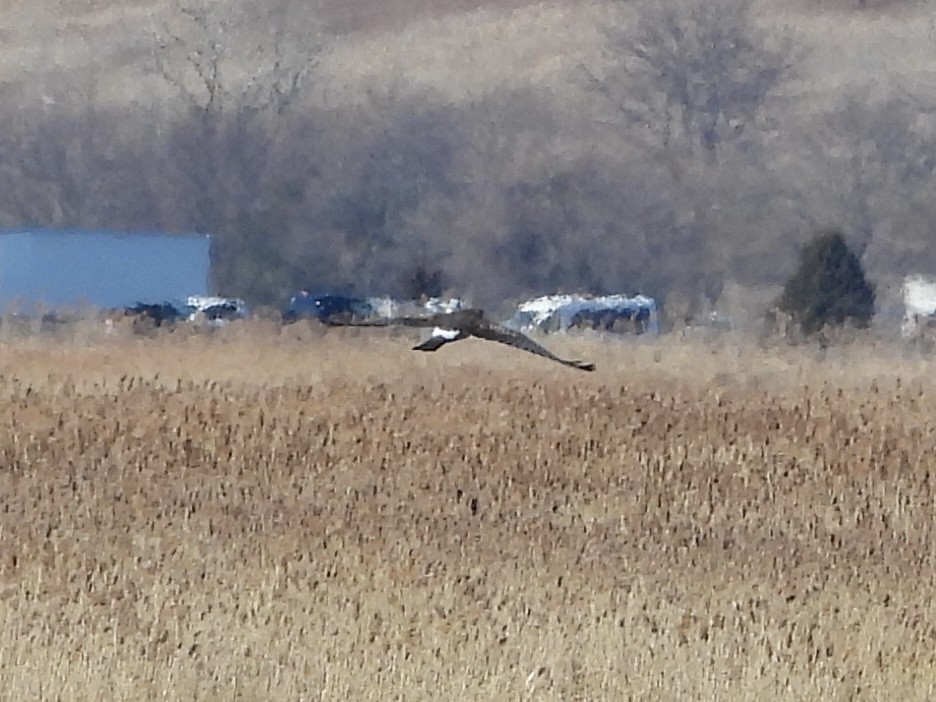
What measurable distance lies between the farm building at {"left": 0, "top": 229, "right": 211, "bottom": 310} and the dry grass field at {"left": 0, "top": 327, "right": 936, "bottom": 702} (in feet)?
63.7

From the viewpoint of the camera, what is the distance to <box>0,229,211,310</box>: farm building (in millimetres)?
31641

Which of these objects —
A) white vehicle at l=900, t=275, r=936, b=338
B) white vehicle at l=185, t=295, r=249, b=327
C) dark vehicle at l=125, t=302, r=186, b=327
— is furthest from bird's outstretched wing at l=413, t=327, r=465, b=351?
white vehicle at l=900, t=275, r=936, b=338

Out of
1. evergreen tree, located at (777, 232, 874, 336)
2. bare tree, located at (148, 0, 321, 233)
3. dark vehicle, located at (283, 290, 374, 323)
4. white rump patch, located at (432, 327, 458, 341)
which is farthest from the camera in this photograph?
bare tree, located at (148, 0, 321, 233)

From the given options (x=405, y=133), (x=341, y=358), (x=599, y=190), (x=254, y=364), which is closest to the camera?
(x=254, y=364)

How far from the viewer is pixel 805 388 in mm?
14633

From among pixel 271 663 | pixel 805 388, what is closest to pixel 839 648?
pixel 271 663

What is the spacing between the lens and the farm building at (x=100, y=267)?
104 feet

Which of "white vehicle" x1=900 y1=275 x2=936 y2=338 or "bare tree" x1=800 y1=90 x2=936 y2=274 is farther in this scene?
"bare tree" x1=800 y1=90 x2=936 y2=274

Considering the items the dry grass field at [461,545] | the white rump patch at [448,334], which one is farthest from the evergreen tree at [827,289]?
the white rump patch at [448,334]

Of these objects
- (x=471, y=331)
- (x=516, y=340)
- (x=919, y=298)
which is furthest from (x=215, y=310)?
(x=516, y=340)

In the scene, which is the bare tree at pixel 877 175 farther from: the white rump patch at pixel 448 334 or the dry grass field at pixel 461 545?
the white rump patch at pixel 448 334

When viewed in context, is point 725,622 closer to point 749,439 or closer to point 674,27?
point 749,439

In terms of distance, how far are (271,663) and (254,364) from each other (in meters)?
10.8

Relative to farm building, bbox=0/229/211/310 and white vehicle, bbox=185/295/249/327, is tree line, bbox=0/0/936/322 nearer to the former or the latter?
farm building, bbox=0/229/211/310
